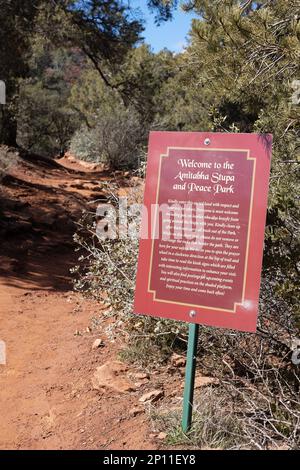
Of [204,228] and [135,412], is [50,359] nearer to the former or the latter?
[135,412]

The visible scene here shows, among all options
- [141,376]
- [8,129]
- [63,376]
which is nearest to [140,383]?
[141,376]

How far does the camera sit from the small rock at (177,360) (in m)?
4.44

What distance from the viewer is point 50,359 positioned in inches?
195

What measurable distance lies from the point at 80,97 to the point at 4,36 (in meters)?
19.0

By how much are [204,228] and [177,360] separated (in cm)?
162

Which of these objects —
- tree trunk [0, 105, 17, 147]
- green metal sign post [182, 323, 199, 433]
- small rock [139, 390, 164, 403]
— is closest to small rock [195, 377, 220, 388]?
small rock [139, 390, 164, 403]

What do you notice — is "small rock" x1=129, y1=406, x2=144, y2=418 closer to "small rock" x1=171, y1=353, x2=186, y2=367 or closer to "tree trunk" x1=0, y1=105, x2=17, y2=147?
"small rock" x1=171, y1=353, x2=186, y2=367

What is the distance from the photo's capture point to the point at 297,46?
11.0 feet

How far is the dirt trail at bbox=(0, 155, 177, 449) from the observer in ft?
11.9

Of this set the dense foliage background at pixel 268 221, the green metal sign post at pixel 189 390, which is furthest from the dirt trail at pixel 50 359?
the dense foliage background at pixel 268 221

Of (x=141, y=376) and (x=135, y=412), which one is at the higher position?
(x=141, y=376)

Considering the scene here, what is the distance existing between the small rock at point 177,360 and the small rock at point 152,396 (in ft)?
1.62

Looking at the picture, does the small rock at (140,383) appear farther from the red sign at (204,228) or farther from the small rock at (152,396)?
the red sign at (204,228)

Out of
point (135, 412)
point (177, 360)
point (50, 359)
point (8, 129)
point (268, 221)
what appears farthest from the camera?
point (8, 129)
